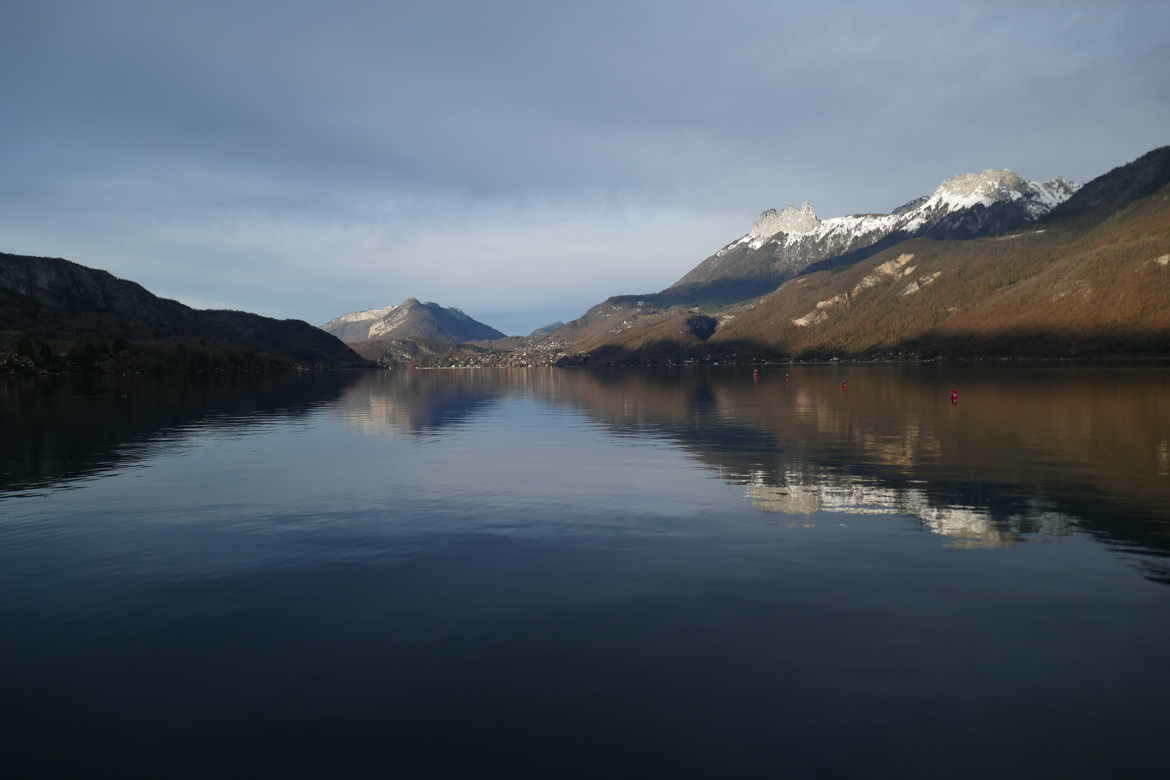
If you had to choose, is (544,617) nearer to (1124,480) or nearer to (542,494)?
(542,494)

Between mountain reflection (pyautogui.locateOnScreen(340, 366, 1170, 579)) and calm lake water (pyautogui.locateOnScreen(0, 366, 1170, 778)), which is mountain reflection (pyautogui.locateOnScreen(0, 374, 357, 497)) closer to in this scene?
calm lake water (pyautogui.locateOnScreen(0, 366, 1170, 778))

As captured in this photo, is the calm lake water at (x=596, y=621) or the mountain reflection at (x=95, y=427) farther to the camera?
the mountain reflection at (x=95, y=427)

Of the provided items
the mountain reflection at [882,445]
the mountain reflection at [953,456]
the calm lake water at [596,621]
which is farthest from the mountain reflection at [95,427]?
the mountain reflection at [953,456]

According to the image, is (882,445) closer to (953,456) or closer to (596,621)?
(953,456)

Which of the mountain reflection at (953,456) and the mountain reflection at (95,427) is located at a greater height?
the mountain reflection at (95,427)

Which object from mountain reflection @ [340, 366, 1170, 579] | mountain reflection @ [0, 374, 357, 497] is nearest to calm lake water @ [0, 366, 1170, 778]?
mountain reflection @ [340, 366, 1170, 579]

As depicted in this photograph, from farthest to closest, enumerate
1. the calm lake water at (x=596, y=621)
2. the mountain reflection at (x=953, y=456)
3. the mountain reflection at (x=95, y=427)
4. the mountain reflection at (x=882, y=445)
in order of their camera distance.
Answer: the mountain reflection at (x=95, y=427)
the mountain reflection at (x=882, y=445)
the mountain reflection at (x=953, y=456)
the calm lake water at (x=596, y=621)

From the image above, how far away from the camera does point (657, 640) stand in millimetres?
18578

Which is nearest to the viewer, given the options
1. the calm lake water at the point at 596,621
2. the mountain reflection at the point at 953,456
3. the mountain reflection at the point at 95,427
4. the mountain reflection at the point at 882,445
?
the calm lake water at the point at 596,621

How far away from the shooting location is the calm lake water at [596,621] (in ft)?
44.6

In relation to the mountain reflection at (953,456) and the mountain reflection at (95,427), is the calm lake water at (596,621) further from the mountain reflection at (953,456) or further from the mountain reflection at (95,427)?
the mountain reflection at (95,427)

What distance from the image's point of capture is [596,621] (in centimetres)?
2008

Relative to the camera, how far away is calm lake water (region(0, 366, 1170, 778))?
1359 centimetres

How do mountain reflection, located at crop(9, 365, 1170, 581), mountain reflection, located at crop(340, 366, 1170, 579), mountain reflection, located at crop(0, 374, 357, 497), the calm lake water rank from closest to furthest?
the calm lake water, mountain reflection, located at crop(340, 366, 1170, 579), mountain reflection, located at crop(9, 365, 1170, 581), mountain reflection, located at crop(0, 374, 357, 497)
